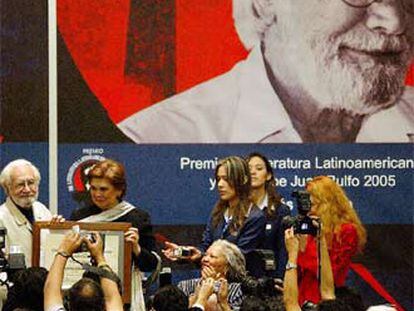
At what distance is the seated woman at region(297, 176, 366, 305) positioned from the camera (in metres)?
7.47

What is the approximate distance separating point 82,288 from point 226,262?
5.11 feet

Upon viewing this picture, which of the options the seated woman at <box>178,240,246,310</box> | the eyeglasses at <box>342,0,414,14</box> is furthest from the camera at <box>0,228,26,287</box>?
the eyeglasses at <box>342,0,414,14</box>

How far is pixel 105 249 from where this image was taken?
6.93 m

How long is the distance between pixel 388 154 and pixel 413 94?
466 millimetres

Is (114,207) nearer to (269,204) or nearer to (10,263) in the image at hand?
(10,263)

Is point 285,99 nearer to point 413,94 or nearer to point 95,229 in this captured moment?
point 413,94

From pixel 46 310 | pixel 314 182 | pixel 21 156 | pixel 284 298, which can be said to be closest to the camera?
pixel 46 310

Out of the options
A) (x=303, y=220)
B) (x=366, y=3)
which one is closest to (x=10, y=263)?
(x=303, y=220)

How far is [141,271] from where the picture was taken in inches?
288

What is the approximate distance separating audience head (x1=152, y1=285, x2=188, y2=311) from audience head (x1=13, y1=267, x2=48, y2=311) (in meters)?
0.57

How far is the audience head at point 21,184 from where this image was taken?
7.35 meters

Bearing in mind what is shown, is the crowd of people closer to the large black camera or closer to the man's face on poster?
the large black camera

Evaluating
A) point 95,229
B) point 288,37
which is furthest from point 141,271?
point 288,37

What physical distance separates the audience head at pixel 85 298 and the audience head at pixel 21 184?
1828mm
